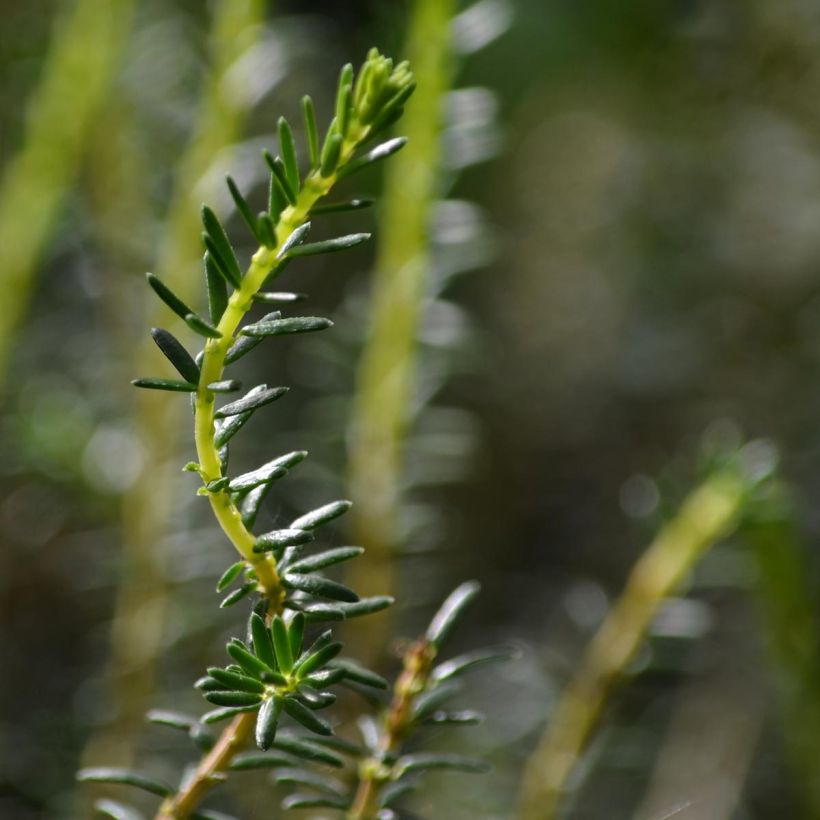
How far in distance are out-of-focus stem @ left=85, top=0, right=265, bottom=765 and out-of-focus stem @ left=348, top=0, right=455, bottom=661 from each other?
109mm

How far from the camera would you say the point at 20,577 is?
32.0 inches

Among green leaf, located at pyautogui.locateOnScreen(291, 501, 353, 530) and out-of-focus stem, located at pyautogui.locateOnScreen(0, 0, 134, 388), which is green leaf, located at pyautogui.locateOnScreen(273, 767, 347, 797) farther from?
out-of-focus stem, located at pyautogui.locateOnScreen(0, 0, 134, 388)

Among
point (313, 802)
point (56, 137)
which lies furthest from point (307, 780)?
point (56, 137)

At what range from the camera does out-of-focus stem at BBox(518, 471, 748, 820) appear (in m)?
0.51

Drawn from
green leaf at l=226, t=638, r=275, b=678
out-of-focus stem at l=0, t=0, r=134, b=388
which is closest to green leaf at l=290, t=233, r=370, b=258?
green leaf at l=226, t=638, r=275, b=678

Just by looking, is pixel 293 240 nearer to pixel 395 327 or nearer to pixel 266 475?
pixel 266 475

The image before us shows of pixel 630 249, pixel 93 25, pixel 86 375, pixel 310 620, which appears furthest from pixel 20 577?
pixel 630 249

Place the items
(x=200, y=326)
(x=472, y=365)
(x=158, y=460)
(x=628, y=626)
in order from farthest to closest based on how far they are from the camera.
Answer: (x=472, y=365), (x=158, y=460), (x=628, y=626), (x=200, y=326)

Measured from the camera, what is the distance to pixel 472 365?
0.81 meters

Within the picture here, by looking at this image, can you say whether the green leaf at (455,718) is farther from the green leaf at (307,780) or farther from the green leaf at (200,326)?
the green leaf at (200,326)

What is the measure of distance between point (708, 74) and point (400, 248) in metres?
0.66

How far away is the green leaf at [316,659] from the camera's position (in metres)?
0.28

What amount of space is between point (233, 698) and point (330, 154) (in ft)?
0.48

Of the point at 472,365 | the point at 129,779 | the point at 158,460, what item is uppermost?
the point at 472,365
